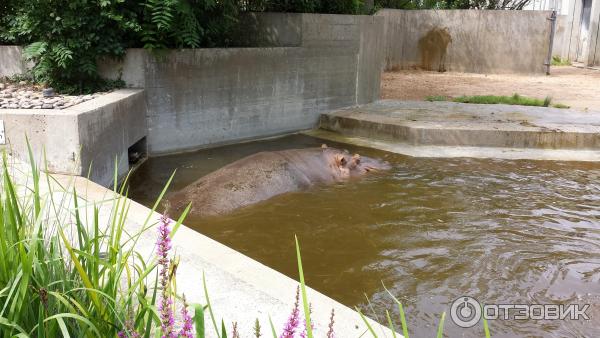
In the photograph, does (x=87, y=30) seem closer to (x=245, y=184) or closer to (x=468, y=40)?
(x=245, y=184)

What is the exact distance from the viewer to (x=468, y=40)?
16.7m

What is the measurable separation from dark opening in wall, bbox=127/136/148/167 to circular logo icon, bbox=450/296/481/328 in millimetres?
4879

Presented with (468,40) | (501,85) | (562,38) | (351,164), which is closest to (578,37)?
(562,38)

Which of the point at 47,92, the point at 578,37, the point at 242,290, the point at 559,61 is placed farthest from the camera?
the point at 559,61

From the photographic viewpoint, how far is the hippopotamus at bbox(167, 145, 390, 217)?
5.14 meters

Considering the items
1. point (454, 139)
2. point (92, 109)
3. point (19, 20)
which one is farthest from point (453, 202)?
point (19, 20)

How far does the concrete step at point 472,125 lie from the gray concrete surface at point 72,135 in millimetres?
4027

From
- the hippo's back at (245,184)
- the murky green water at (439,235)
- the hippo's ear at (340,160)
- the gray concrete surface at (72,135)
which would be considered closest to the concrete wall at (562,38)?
the murky green water at (439,235)

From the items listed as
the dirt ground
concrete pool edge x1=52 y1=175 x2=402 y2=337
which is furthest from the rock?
the dirt ground

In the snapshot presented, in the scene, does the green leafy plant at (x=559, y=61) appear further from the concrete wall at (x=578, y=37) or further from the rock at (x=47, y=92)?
the rock at (x=47, y=92)

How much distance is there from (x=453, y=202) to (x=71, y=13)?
490 centimetres

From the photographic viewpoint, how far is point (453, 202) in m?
5.64

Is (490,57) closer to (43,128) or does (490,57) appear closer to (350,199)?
(350,199)

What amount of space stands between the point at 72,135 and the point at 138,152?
8.35 ft
